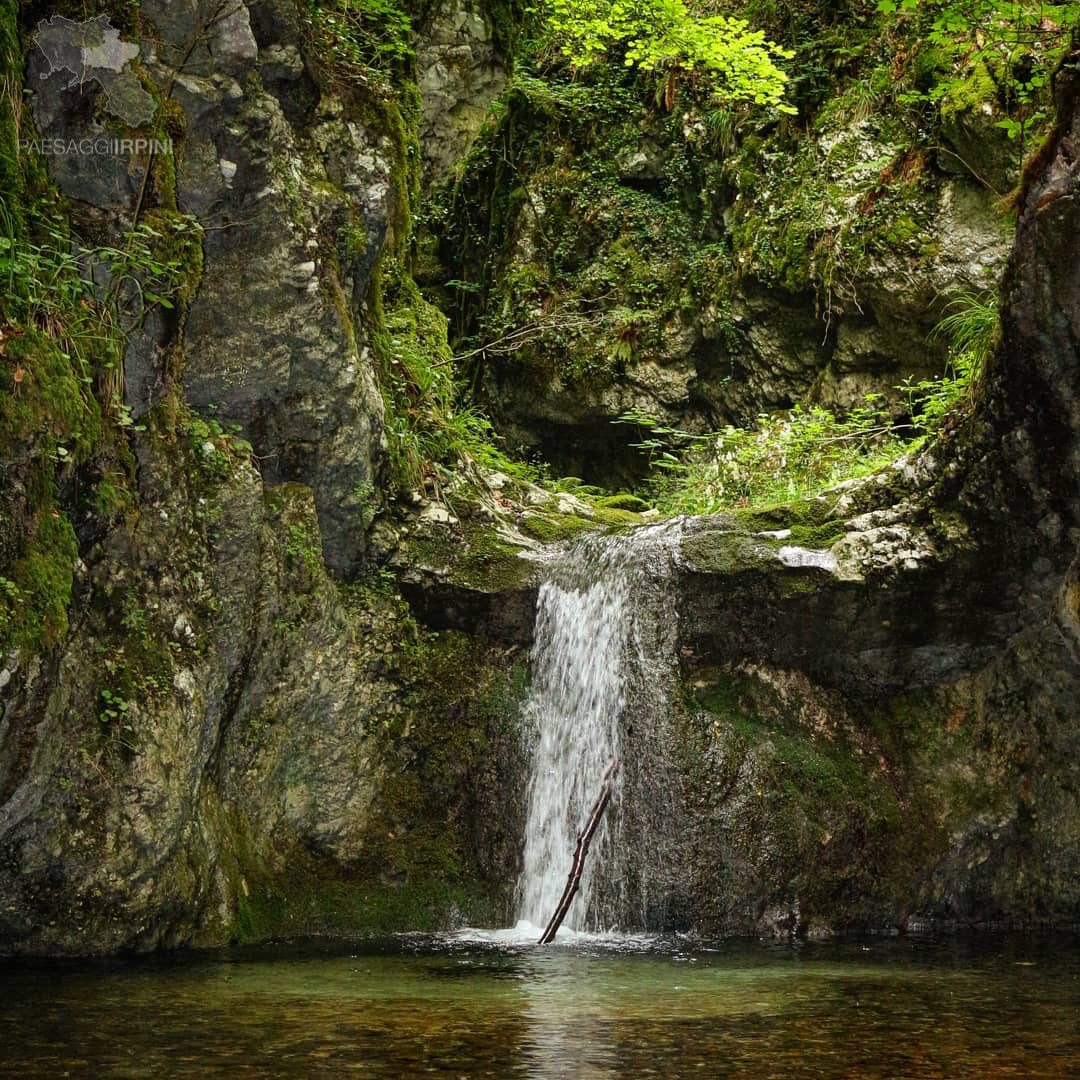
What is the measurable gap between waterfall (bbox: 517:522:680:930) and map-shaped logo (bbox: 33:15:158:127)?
4.40 metres

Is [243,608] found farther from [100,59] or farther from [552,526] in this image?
[100,59]

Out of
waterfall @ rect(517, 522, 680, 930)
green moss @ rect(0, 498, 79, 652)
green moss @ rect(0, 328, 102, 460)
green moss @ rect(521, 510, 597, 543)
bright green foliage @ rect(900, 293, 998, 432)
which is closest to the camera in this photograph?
green moss @ rect(0, 498, 79, 652)

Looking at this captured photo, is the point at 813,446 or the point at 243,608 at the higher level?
the point at 813,446

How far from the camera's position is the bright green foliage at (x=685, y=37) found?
38.5ft

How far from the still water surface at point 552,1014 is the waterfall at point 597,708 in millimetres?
1279

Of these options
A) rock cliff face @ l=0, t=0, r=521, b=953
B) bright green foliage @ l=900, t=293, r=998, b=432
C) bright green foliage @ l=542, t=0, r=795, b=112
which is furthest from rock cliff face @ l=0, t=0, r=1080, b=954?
bright green foliage @ l=542, t=0, r=795, b=112

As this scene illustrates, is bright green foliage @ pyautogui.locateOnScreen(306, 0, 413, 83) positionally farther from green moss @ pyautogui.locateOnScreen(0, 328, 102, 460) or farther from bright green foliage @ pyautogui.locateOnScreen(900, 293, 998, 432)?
bright green foliage @ pyautogui.locateOnScreen(900, 293, 998, 432)

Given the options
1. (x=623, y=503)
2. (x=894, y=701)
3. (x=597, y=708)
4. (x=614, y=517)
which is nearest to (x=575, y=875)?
(x=597, y=708)

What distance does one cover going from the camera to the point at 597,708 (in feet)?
27.7

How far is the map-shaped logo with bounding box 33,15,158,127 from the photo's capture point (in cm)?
627

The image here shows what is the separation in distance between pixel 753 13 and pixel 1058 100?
8898mm

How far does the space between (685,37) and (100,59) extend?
7.30 m

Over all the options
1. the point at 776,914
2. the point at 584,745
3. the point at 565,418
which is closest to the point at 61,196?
the point at 584,745

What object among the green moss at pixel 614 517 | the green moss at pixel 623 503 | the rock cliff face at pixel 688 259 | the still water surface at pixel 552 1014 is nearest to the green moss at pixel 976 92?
the rock cliff face at pixel 688 259
